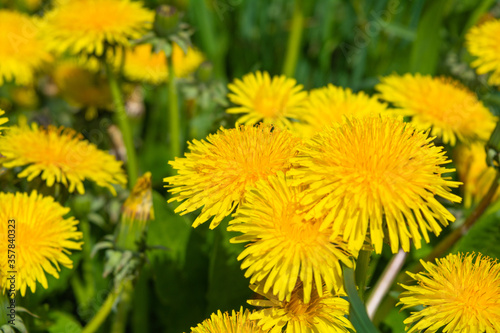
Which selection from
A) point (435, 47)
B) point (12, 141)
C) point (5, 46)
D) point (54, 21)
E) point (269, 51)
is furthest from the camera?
point (269, 51)

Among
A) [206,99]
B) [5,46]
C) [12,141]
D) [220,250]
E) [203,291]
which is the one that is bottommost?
[203,291]

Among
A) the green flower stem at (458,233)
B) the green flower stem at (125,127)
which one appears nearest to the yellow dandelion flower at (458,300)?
the green flower stem at (458,233)

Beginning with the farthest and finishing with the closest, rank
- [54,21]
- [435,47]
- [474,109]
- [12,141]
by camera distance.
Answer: [435,47] → [54,21] → [474,109] → [12,141]

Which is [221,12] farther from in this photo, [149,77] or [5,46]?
[5,46]

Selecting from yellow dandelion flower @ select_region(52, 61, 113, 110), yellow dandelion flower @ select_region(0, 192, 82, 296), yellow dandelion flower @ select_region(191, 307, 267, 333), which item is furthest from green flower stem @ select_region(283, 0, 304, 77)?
yellow dandelion flower @ select_region(191, 307, 267, 333)

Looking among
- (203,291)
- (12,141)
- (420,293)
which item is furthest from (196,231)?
(420,293)

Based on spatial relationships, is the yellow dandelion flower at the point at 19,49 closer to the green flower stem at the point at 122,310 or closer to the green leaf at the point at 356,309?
the green flower stem at the point at 122,310

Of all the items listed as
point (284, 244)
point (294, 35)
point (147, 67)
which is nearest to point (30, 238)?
point (284, 244)

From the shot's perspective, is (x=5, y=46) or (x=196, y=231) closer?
(x=196, y=231)
